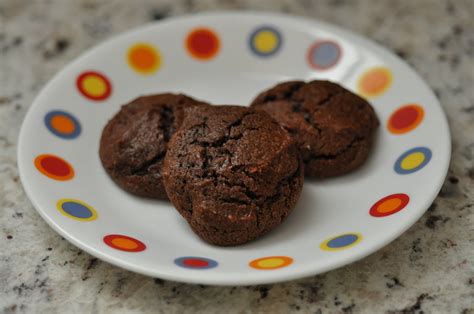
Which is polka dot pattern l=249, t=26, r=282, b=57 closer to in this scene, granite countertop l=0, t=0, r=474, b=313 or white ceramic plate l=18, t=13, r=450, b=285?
white ceramic plate l=18, t=13, r=450, b=285

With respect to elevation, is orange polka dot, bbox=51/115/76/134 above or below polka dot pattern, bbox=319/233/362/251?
above

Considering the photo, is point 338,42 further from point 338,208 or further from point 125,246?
point 125,246

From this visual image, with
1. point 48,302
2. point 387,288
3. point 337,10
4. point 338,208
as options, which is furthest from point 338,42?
point 48,302

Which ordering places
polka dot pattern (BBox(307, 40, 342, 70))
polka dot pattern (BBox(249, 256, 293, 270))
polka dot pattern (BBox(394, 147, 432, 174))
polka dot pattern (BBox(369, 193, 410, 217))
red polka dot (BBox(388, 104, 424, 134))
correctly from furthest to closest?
polka dot pattern (BBox(307, 40, 342, 70))
red polka dot (BBox(388, 104, 424, 134))
polka dot pattern (BBox(394, 147, 432, 174))
polka dot pattern (BBox(369, 193, 410, 217))
polka dot pattern (BBox(249, 256, 293, 270))

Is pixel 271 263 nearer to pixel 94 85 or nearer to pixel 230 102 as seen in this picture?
pixel 230 102

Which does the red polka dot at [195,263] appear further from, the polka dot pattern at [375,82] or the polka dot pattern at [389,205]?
the polka dot pattern at [375,82]

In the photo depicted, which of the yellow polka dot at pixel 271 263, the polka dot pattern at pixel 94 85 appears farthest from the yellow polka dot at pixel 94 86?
the yellow polka dot at pixel 271 263

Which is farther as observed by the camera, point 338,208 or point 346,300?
point 338,208

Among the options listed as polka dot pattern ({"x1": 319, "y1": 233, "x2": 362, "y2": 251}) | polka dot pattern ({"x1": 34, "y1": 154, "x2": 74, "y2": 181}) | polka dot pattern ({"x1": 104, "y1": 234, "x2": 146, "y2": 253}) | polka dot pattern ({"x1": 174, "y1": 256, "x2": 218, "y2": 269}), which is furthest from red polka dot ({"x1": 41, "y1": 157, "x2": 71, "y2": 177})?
polka dot pattern ({"x1": 319, "y1": 233, "x2": 362, "y2": 251})
